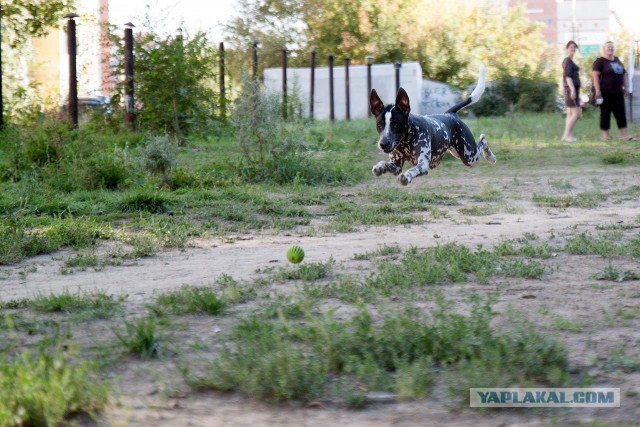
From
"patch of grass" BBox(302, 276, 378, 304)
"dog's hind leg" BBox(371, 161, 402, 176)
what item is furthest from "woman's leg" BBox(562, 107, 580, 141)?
"patch of grass" BBox(302, 276, 378, 304)

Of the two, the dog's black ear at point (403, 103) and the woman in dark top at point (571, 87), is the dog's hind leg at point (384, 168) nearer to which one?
the dog's black ear at point (403, 103)

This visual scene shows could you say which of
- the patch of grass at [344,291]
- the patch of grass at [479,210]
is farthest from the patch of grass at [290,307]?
the patch of grass at [479,210]

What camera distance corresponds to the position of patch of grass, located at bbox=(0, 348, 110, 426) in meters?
3.24

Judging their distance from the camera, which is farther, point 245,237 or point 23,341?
point 245,237

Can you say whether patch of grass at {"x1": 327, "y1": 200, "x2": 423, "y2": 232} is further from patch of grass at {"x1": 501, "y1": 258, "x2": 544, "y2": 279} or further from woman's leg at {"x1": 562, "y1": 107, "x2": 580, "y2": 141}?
woman's leg at {"x1": 562, "y1": 107, "x2": 580, "y2": 141}

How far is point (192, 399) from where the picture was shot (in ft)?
11.8

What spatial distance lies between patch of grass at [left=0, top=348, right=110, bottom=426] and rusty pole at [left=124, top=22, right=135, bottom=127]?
1273 cm

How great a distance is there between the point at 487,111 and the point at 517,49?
17207 millimetres

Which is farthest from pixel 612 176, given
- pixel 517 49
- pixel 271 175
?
pixel 517 49

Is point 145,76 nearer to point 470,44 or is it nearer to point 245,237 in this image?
point 245,237

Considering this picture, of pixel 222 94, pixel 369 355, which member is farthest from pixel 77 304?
pixel 222 94

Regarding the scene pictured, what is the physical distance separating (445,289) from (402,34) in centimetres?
3907

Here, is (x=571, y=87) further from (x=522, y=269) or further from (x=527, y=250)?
(x=522, y=269)

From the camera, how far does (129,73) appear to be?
1582 centimetres
